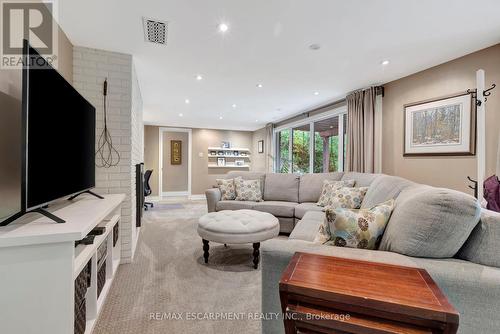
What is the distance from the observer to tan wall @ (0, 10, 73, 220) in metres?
1.32

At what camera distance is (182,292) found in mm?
2035

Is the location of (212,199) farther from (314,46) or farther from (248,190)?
(314,46)

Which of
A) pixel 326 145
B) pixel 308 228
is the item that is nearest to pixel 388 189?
pixel 308 228

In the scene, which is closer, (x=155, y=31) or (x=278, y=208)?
(x=155, y=31)

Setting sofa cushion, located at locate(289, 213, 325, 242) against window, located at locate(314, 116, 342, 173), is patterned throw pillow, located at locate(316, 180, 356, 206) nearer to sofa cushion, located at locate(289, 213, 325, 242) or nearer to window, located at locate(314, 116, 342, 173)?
sofa cushion, located at locate(289, 213, 325, 242)

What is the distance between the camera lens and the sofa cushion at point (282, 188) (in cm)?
414

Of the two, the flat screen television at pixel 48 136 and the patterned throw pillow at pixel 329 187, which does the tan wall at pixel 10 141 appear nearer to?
the flat screen television at pixel 48 136

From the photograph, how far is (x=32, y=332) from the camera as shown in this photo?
1133 mm

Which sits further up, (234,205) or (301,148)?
(301,148)

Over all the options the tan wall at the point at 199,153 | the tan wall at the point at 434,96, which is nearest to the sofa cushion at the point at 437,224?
the tan wall at the point at 434,96

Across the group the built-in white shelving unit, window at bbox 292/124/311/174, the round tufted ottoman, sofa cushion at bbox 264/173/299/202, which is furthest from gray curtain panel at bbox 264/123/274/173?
the round tufted ottoman

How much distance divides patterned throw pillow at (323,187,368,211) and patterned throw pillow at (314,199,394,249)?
1.54 m

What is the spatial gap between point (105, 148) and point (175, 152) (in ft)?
16.7

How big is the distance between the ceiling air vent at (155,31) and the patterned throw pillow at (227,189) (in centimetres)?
241
